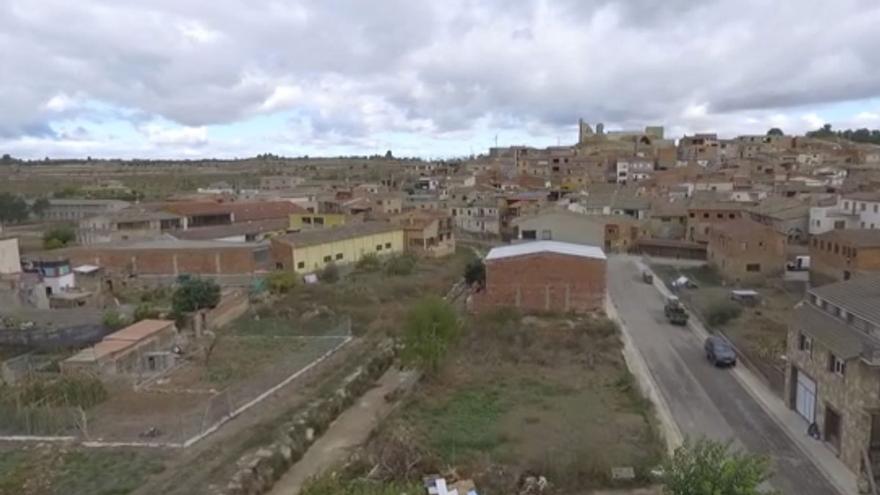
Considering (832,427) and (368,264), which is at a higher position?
(368,264)

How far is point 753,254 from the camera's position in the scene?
120ft

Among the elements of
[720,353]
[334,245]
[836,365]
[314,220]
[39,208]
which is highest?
[39,208]

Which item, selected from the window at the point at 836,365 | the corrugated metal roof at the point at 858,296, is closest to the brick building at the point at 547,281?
the corrugated metal roof at the point at 858,296

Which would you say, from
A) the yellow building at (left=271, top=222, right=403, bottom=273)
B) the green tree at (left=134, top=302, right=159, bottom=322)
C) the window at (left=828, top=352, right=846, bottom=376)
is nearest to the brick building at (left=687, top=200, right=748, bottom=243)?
the yellow building at (left=271, top=222, right=403, bottom=273)

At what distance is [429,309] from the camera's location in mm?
21219

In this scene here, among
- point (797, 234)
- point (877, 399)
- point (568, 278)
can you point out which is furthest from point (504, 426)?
point (797, 234)

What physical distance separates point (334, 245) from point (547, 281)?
1484 centimetres

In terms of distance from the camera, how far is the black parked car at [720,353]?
21.8 meters

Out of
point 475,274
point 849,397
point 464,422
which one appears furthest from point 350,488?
point 475,274

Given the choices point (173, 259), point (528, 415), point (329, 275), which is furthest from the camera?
point (173, 259)

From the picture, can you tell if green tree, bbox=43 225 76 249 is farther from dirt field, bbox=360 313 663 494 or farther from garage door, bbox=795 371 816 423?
garage door, bbox=795 371 816 423

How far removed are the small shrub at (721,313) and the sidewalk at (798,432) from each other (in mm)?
4862

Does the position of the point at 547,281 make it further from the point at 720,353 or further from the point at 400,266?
the point at 400,266

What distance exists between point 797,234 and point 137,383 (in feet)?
120
